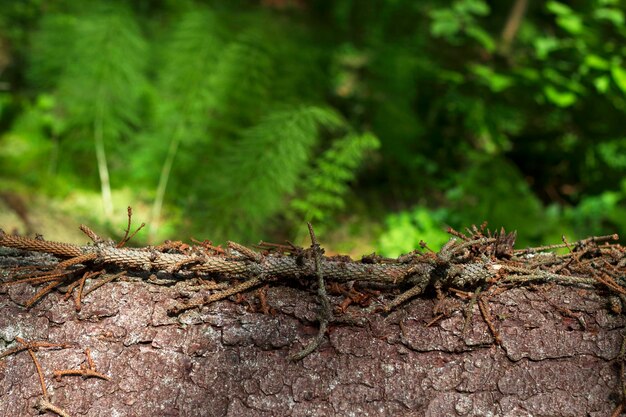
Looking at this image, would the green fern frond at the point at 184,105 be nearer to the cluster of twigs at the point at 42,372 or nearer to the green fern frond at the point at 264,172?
the green fern frond at the point at 264,172

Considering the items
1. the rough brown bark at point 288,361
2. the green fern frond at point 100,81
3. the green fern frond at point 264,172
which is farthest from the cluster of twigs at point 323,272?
the green fern frond at point 100,81

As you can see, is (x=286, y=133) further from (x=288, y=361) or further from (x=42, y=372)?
(x=42, y=372)

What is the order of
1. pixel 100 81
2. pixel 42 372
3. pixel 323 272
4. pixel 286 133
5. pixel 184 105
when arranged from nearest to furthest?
pixel 42 372 → pixel 323 272 → pixel 286 133 → pixel 184 105 → pixel 100 81

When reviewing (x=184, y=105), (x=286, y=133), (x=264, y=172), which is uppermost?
(x=184, y=105)

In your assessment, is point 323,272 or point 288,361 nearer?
point 288,361

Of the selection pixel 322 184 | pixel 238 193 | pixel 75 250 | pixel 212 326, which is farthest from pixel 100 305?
pixel 322 184

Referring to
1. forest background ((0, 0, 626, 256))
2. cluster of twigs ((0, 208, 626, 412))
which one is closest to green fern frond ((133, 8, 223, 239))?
forest background ((0, 0, 626, 256))

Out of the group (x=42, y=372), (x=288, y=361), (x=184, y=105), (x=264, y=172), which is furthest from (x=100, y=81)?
(x=288, y=361)

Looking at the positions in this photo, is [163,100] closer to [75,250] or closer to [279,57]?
[279,57]
